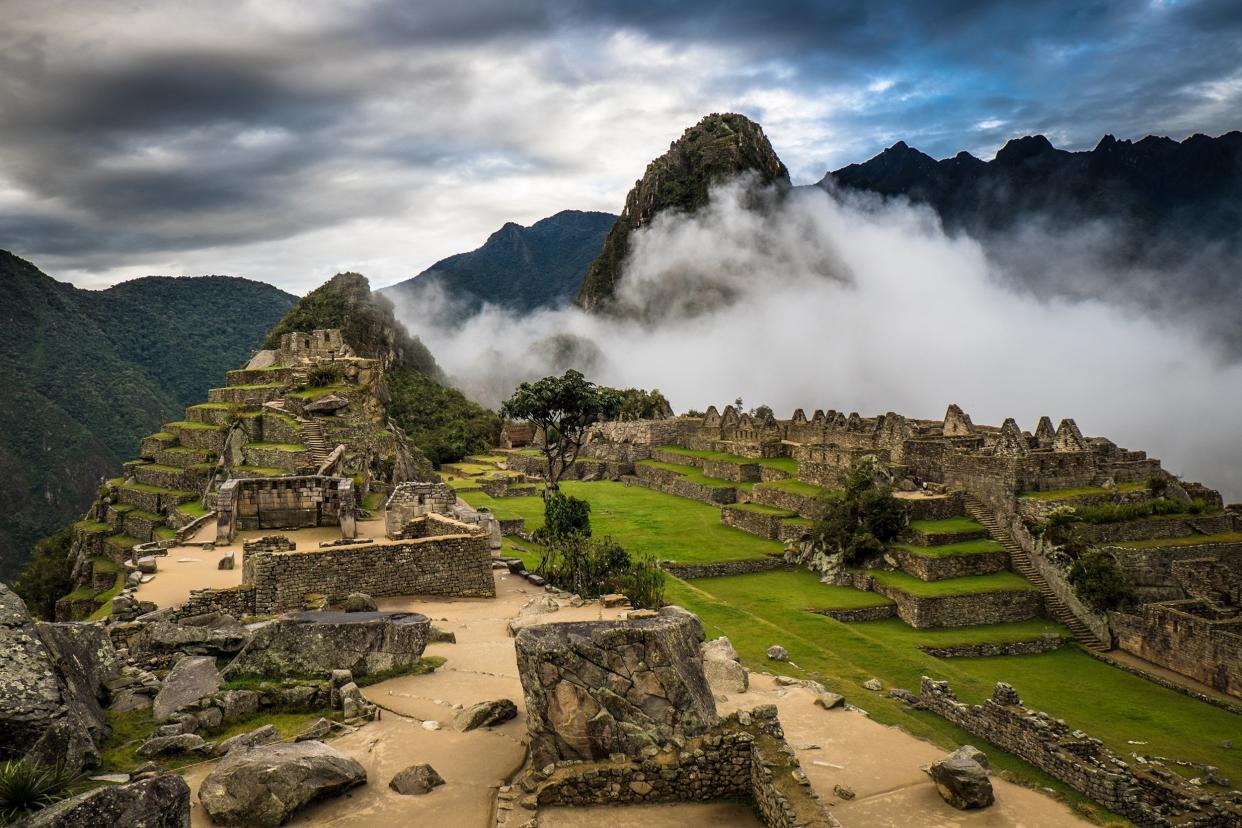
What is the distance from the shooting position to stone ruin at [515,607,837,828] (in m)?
8.57

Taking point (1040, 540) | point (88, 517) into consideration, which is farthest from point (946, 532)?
point (88, 517)

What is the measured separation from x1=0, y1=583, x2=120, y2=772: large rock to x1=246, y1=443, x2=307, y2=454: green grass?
20375 millimetres

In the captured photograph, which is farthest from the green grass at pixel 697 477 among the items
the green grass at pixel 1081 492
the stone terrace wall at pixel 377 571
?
the stone terrace wall at pixel 377 571

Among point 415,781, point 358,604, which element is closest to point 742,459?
point 358,604

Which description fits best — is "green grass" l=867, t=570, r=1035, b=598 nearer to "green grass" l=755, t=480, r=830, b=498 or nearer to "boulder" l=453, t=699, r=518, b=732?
"green grass" l=755, t=480, r=830, b=498

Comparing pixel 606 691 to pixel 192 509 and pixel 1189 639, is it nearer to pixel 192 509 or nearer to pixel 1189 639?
pixel 1189 639

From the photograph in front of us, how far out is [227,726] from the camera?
9.48m

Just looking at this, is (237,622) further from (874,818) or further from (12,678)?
(874,818)

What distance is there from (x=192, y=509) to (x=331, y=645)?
22.1m

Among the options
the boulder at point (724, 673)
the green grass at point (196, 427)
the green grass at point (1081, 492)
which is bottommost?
the green grass at point (1081, 492)

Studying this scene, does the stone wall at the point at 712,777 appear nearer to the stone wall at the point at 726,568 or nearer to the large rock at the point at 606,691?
the large rock at the point at 606,691

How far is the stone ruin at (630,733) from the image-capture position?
337 inches

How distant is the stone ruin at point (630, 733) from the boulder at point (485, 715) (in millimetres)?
1439

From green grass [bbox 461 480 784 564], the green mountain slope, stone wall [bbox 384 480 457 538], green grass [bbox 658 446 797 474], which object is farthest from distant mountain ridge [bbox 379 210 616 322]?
stone wall [bbox 384 480 457 538]
